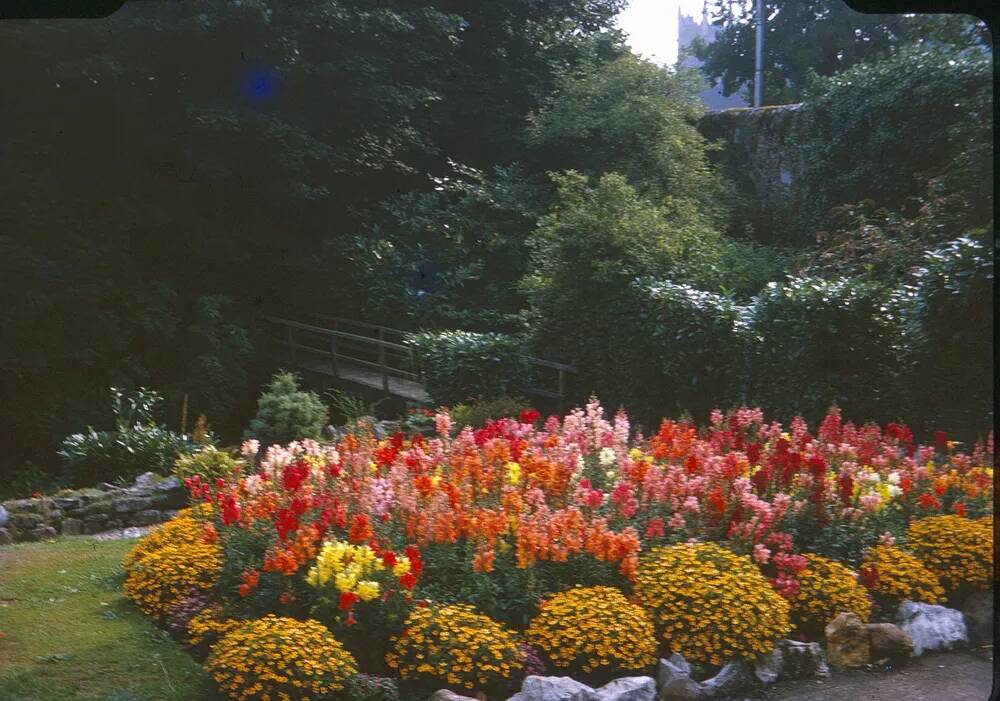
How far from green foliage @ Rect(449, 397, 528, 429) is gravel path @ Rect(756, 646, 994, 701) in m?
6.42

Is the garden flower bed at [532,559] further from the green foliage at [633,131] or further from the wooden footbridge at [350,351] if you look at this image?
the green foliage at [633,131]

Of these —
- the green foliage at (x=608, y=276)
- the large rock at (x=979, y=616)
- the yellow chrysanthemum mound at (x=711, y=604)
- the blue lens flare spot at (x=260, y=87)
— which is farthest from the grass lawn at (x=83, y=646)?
the blue lens flare spot at (x=260, y=87)

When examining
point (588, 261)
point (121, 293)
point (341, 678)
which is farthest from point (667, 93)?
point (341, 678)

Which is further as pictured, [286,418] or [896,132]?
[896,132]

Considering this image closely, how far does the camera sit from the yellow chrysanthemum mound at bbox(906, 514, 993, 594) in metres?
5.20

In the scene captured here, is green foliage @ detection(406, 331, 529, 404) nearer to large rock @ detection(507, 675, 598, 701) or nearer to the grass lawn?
the grass lawn

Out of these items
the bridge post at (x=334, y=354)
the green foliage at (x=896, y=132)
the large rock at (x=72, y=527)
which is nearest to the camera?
the large rock at (x=72, y=527)

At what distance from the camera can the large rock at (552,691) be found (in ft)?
13.1

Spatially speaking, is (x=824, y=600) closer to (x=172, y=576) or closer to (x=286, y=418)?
(x=172, y=576)

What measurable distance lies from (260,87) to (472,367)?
219 inches

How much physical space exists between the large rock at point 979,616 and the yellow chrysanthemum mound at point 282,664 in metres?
3.00

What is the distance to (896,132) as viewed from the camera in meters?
12.4

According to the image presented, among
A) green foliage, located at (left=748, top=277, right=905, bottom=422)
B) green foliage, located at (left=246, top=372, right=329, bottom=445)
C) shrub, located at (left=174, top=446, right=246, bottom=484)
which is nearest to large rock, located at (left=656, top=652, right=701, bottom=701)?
green foliage, located at (left=748, top=277, right=905, bottom=422)

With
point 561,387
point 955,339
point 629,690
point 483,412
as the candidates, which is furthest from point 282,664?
point 561,387
